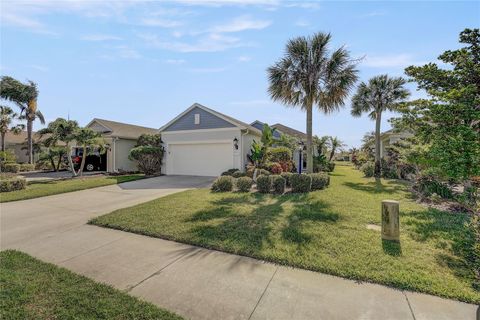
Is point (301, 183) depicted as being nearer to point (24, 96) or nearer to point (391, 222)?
point (391, 222)

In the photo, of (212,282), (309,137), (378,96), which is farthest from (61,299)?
(378,96)

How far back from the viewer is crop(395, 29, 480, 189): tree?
11.4ft

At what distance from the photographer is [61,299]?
9.23ft

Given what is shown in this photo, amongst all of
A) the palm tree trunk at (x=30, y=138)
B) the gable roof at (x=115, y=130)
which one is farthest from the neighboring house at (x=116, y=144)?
the palm tree trunk at (x=30, y=138)

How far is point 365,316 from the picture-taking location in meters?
2.56

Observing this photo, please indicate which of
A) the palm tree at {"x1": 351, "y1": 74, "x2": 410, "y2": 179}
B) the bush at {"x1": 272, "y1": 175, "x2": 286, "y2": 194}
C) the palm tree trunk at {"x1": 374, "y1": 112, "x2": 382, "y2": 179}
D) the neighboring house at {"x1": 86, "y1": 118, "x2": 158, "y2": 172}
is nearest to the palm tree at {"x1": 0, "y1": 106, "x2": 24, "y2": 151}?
the neighboring house at {"x1": 86, "y1": 118, "x2": 158, "y2": 172}

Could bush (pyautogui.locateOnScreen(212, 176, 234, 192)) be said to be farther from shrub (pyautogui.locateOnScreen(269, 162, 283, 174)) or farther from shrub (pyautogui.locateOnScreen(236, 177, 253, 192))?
shrub (pyautogui.locateOnScreen(269, 162, 283, 174))

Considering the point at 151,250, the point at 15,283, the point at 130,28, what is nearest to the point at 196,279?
the point at 151,250

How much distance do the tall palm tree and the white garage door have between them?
51.5ft

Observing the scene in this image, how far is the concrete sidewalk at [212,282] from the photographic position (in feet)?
8.68

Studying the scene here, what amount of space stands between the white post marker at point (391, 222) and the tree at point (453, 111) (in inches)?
43.1

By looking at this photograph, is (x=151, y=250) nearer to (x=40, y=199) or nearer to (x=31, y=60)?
(x=40, y=199)

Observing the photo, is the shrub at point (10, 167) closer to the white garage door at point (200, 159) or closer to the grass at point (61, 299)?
the white garage door at point (200, 159)

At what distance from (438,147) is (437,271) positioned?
1.98 m
